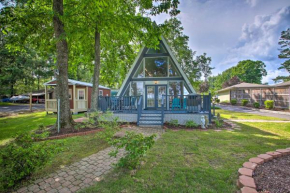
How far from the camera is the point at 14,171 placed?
245 centimetres

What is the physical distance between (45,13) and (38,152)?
6537 mm

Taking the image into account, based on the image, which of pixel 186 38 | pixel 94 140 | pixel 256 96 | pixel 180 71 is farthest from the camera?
pixel 256 96

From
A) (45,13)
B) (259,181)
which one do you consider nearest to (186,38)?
(45,13)

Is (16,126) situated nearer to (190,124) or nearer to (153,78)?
(153,78)

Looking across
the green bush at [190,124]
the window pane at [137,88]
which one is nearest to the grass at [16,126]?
the window pane at [137,88]

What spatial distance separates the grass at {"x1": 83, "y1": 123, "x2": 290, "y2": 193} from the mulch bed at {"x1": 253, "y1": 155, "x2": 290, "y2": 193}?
399 millimetres

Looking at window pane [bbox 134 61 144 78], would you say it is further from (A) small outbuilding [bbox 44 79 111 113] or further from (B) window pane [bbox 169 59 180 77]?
(A) small outbuilding [bbox 44 79 111 113]

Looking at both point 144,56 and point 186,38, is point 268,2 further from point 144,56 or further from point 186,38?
point 186,38

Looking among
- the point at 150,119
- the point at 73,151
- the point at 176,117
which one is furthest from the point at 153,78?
the point at 73,151

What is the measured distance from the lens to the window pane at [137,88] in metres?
10.2

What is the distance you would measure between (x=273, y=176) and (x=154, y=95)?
7786mm

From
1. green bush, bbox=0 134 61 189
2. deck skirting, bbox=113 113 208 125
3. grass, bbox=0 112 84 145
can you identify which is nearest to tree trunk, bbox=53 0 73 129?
grass, bbox=0 112 84 145

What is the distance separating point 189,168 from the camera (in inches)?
125

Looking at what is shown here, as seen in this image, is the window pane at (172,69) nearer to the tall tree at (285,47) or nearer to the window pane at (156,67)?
the window pane at (156,67)
